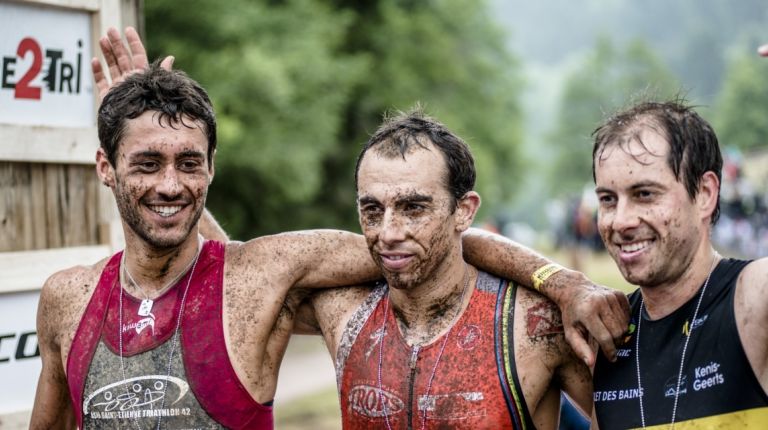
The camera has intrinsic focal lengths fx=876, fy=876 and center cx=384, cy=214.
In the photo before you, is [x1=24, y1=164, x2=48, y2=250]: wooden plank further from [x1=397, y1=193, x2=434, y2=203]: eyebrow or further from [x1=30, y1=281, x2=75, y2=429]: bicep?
[x1=397, y1=193, x2=434, y2=203]: eyebrow

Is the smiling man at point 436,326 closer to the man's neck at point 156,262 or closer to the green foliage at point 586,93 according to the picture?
the man's neck at point 156,262

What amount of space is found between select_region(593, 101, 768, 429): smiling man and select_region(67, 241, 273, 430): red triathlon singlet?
1293 mm

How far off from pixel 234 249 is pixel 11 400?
4.00ft

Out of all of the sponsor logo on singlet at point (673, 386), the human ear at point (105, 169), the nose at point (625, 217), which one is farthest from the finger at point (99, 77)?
the sponsor logo on singlet at point (673, 386)

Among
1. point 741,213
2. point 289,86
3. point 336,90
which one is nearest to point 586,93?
point 741,213

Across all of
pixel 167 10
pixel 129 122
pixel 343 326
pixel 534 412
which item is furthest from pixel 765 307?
pixel 167 10

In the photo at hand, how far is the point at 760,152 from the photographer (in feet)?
87.5

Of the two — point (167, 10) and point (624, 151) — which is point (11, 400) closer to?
point (624, 151)

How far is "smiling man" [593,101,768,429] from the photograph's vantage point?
256cm

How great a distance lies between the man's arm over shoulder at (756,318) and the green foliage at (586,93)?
181 feet

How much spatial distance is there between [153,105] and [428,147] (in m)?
1.01

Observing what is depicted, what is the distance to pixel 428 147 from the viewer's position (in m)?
3.07

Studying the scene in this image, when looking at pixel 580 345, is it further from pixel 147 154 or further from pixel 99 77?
pixel 99 77

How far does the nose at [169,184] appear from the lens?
306cm
